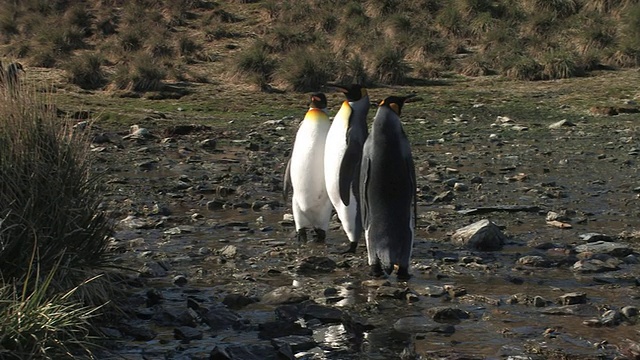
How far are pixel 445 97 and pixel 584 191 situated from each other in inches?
278

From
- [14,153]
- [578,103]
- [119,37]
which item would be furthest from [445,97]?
[14,153]

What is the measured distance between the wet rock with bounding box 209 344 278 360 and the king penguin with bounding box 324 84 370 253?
2.46 meters

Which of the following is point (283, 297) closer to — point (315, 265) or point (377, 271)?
point (315, 265)

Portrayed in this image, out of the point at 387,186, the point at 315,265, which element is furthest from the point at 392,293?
the point at 387,186

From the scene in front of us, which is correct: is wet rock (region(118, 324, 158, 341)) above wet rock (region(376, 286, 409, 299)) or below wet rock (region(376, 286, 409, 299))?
above

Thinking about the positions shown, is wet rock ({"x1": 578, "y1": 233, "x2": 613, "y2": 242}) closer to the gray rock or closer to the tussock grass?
the gray rock

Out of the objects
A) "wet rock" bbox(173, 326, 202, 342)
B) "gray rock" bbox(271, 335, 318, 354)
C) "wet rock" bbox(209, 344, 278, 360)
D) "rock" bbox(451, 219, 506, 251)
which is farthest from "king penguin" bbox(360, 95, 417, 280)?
"wet rock" bbox(209, 344, 278, 360)

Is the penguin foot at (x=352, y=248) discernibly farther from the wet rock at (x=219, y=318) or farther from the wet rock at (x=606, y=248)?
the wet rock at (x=219, y=318)

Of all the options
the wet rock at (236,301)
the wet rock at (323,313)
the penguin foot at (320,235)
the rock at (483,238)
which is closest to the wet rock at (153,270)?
the wet rock at (236,301)

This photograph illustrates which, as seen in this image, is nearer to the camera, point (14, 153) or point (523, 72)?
point (14, 153)

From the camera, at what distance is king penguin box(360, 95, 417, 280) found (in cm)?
623

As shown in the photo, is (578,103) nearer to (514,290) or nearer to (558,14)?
A: (558,14)

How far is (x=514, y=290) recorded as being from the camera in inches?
225

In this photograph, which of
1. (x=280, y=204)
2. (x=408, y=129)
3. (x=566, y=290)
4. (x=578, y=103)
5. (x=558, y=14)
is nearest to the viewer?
(x=566, y=290)
